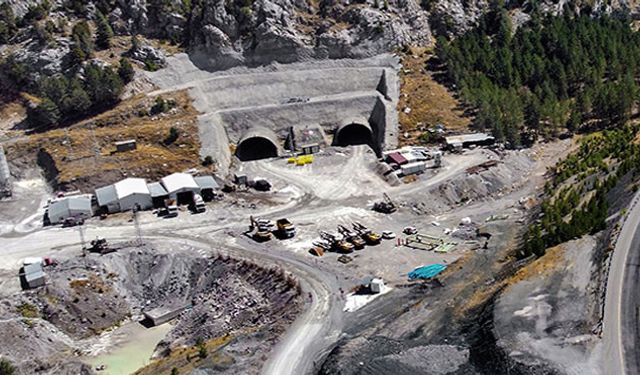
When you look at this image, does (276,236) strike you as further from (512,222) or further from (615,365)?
(615,365)

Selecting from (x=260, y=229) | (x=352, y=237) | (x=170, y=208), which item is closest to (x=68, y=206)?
(x=170, y=208)

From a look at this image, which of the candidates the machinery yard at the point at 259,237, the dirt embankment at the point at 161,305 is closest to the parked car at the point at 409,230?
the machinery yard at the point at 259,237

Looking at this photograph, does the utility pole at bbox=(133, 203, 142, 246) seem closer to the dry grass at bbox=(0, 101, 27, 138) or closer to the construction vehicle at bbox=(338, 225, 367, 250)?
the construction vehicle at bbox=(338, 225, 367, 250)

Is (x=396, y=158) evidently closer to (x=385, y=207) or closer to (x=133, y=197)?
(x=385, y=207)

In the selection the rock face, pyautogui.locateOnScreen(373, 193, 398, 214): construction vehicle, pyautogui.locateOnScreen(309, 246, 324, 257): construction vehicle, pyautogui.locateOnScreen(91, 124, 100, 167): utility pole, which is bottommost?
pyautogui.locateOnScreen(309, 246, 324, 257): construction vehicle

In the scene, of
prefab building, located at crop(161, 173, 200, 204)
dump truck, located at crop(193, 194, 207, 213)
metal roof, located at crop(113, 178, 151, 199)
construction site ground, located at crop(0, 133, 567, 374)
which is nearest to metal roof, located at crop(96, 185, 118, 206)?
metal roof, located at crop(113, 178, 151, 199)

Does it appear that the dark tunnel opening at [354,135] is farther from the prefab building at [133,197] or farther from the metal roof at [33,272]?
the metal roof at [33,272]
